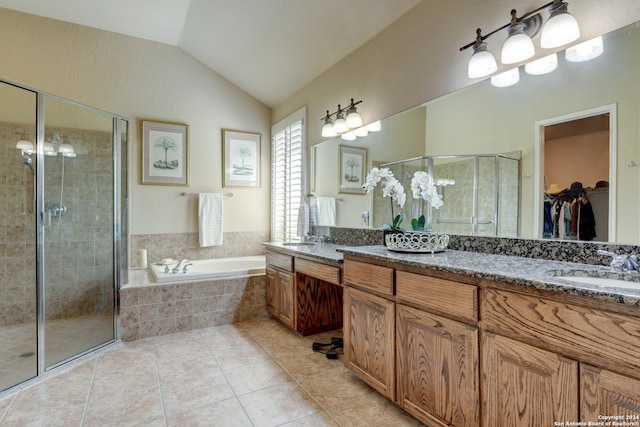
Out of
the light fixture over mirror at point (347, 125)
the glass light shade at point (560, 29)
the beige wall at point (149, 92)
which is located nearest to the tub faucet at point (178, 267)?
the beige wall at point (149, 92)

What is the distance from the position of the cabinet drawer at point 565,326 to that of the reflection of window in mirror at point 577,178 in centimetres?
60

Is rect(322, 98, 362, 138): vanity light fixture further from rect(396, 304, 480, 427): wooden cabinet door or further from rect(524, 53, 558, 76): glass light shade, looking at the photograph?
rect(396, 304, 480, 427): wooden cabinet door

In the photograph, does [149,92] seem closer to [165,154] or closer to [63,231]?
[165,154]

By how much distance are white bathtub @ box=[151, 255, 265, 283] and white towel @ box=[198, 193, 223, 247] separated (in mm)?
238

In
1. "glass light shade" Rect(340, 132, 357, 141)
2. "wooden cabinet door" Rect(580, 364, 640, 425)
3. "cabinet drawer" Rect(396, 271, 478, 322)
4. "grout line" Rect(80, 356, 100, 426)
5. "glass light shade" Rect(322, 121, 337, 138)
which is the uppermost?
"glass light shade" Rect(322, 121, 337, 138)

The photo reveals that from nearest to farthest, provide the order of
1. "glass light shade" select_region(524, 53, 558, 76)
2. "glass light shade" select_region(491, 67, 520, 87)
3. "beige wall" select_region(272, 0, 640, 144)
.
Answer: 1. "beige wall" select_region(272, 0, 640, 144)
2. "glass light shade" select_region(524, 53, 558, 76)
3. "glass light shade" select_region(491, 67, 520, 87)

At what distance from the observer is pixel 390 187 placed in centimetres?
229

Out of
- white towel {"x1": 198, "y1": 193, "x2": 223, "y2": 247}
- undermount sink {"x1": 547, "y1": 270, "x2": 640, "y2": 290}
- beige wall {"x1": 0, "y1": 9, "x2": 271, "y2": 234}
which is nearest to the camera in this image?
undermount sink {"x1": 547, "y1": 270, "x2": 640, "y2": 290}

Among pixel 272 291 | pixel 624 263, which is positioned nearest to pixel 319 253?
pixel 272 291

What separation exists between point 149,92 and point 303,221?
2282 millimetres

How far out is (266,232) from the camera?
429 cm

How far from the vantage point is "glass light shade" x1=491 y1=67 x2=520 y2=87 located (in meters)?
1.65

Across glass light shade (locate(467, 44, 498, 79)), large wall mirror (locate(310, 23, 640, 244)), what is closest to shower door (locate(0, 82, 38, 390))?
large wall mirror (locate(310, 23, 640, 244))

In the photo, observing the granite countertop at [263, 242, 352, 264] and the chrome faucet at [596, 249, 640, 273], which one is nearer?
the chrome faucet at [596, 249, 640, 273]
